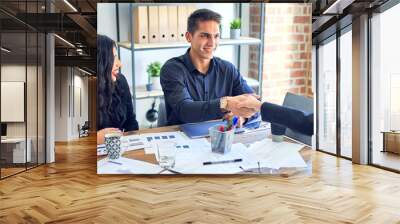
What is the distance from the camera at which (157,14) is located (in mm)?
5918

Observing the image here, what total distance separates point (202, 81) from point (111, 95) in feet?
4.64

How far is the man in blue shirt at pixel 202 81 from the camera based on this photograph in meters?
5.88

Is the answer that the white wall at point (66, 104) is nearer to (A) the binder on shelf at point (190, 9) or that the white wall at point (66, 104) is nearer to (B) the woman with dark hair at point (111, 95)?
(B) the woman with dark hair at point (111, 95)

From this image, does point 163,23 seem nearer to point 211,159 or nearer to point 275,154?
point 211,159

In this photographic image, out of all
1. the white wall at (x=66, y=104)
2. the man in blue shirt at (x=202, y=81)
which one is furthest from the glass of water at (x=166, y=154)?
the white wall at (x=66, y=104)

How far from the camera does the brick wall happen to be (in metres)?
6.00

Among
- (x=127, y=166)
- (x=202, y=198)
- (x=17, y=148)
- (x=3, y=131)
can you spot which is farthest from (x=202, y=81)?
(x=17, y=148)

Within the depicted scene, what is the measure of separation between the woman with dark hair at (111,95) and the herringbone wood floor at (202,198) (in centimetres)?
81

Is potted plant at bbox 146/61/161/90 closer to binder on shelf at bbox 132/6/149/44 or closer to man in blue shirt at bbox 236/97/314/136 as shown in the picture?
binder on shelf at bbox 132/6/149/44

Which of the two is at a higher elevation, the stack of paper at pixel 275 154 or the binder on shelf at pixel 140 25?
the binder on shelf at pixel 140 25

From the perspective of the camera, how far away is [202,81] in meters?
5.93

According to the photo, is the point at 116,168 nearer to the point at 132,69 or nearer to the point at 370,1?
the point at 132,69

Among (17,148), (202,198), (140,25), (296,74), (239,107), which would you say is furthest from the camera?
(17,148)

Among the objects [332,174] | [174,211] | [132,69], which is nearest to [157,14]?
[132,69]
